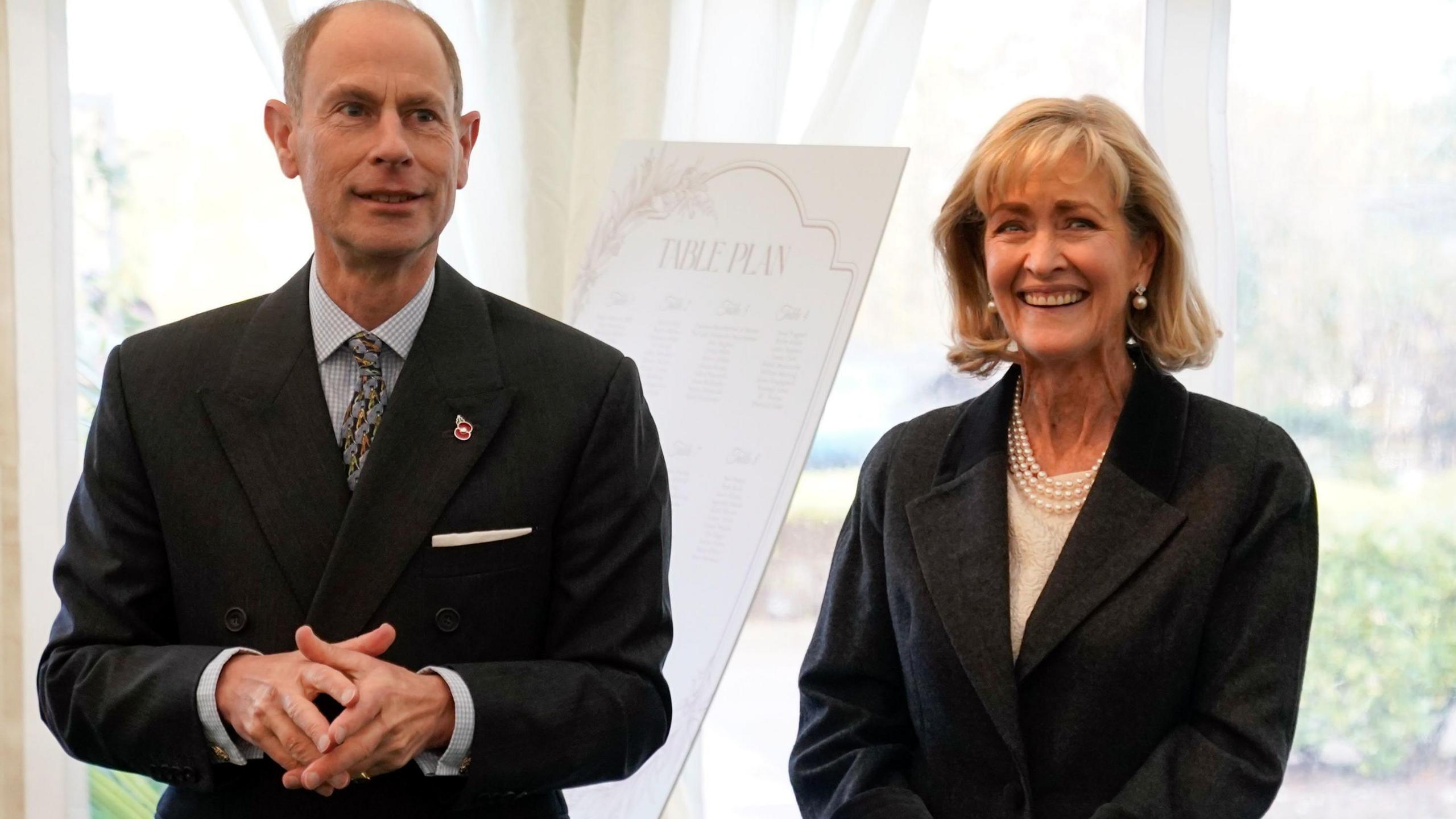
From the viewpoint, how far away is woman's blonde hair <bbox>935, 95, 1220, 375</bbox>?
68.9 inches

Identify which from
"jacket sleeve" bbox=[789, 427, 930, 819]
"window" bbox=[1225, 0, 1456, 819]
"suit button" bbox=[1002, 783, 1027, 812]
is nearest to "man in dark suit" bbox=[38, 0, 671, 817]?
"jacket sleeve" bbox=[789, 427, 930, 819]

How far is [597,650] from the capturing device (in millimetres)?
1583

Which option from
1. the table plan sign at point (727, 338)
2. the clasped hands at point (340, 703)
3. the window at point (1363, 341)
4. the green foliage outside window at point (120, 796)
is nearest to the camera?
the clasped hands at point (340, 703)

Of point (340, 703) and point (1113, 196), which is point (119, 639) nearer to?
point (340, 703)

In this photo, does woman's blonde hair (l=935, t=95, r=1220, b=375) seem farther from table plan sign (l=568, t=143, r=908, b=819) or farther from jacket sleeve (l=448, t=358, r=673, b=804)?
jacket sleeve (l=448, t=358, r=673, b=804)

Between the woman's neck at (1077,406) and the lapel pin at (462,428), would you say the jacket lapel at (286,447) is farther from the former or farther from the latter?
the woman's neck at (1077,406)

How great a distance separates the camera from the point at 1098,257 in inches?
68.7

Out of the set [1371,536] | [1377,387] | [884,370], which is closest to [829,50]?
[884,370]

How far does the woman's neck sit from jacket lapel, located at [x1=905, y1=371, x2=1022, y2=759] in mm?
55

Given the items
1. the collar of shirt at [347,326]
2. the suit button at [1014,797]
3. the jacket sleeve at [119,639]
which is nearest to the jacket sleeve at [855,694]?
the suit button at [1014,797]

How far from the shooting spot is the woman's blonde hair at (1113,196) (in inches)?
68.9

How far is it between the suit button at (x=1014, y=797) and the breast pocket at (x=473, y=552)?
2.11 ft

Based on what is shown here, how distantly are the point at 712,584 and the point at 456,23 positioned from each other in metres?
1.67

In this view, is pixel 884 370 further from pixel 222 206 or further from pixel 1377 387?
pixel 222 206
